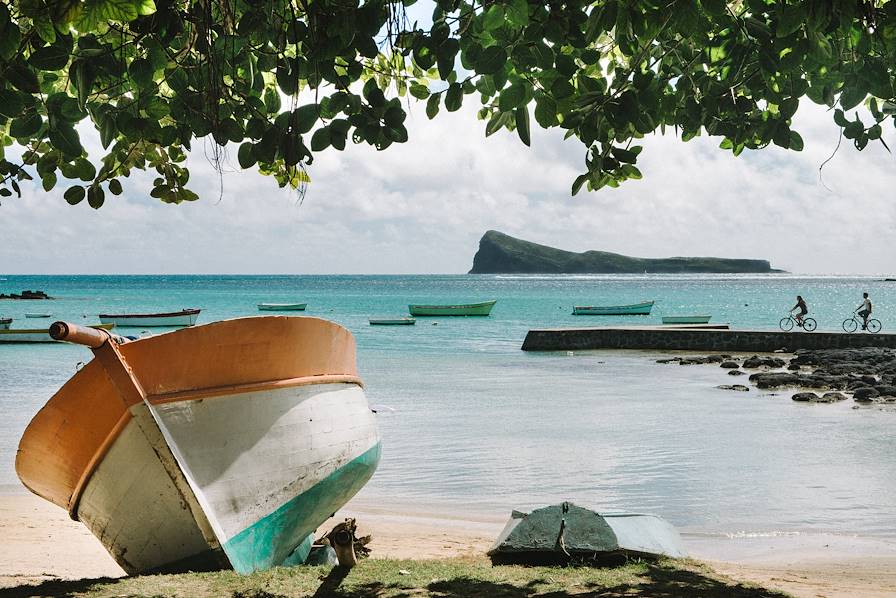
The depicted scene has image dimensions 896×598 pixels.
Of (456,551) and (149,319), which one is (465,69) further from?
(149,319)

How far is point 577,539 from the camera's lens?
6.89 metres

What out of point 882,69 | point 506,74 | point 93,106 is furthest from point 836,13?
point 93,106

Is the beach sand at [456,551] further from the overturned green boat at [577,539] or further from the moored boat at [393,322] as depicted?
the moored boat at [393,322]


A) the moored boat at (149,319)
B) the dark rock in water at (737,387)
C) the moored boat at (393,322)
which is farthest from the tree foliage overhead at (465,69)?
the moored boat at (393,322)

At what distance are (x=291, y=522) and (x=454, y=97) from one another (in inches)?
151

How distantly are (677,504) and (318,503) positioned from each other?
590cm

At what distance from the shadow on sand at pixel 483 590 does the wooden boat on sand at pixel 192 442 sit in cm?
48

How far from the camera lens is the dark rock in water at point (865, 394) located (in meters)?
20.4

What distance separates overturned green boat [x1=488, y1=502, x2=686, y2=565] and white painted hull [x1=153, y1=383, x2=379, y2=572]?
1.66 m

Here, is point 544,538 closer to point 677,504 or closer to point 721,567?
point 721,567

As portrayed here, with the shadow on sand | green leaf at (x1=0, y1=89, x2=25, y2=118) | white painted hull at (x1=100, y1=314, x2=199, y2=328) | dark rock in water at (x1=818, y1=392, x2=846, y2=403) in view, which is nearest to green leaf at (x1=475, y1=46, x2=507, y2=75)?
green leaf at (x1=0, y1=89, x2=25, y2=118)

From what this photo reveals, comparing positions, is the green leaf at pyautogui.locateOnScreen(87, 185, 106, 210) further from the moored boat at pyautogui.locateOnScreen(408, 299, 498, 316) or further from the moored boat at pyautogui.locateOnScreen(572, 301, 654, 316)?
the moored boat at pyautogui.locateOnScreen(408, 299, 498, 316)

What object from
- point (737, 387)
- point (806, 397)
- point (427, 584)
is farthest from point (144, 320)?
point (427, 584)

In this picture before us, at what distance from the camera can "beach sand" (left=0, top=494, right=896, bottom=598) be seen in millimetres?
7207
